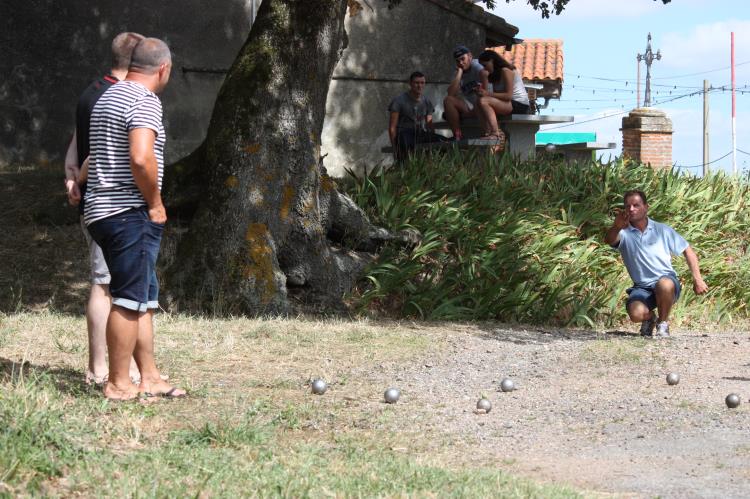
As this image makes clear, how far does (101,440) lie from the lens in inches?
190

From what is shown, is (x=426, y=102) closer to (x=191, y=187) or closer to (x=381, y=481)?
(x=191, y=187)

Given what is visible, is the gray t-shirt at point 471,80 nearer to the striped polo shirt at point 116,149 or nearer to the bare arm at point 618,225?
the bare arm at point 618,225

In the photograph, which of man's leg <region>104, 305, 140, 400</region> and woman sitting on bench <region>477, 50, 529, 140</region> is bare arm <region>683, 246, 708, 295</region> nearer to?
woman sitting on bench <region>477, 50, 529, 140</region>

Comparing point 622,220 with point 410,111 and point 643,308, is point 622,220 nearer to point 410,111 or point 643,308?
point 643,308

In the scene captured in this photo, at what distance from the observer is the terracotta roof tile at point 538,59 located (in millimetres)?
25922

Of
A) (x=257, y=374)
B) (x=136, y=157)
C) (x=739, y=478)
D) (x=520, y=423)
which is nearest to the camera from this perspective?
(x=739, y=478)

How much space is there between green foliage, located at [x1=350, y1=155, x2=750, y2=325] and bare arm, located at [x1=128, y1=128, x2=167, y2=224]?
5505mm

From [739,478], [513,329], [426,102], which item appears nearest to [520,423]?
[739,478]

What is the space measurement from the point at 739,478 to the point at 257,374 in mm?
3227

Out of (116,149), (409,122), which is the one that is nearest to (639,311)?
(116,149)

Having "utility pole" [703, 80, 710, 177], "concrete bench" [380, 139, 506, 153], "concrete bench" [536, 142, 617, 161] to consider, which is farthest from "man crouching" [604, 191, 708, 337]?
"utility pole" [703, 80, 710, 177]

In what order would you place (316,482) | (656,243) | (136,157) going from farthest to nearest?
1. (656,243)
2. (136,157)
3. (316,482)

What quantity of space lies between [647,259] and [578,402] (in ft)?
11.8

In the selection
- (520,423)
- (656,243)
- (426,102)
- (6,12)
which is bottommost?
(520,423)
